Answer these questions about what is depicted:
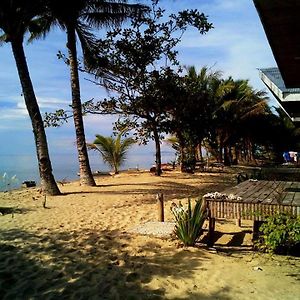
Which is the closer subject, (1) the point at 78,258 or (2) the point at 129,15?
(1) the point at 78,258

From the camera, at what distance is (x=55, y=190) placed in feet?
35.2

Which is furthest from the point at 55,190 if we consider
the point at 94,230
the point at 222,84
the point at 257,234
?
the point at 222,84

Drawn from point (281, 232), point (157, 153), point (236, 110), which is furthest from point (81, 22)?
point (236, 110)

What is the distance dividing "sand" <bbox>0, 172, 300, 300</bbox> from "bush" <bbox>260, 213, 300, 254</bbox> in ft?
0.64

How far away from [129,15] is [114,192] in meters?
6.73

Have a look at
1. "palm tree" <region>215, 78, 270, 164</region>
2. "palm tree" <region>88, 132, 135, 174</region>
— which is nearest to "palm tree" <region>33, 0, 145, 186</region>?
"palm tree" <region>88, 132, 135, 174</region>

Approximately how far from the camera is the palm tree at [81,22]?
12148 millimetres

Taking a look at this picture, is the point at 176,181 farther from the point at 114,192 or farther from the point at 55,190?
the point at 55,190

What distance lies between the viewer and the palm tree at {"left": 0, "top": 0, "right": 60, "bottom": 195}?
10.2 meters

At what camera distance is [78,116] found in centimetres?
1276

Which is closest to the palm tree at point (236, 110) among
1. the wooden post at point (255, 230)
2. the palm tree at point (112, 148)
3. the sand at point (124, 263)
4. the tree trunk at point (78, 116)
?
the palm tree at point (112, 148)

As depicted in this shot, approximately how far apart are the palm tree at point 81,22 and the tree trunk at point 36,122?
79.4 inches

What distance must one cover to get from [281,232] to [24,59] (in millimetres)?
8829

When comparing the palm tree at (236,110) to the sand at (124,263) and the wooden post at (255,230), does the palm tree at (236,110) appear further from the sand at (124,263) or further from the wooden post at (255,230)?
the wooden post at (255,230)
